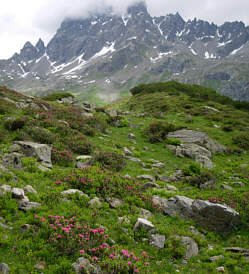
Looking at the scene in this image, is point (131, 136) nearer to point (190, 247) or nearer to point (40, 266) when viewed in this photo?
point (190, 247)

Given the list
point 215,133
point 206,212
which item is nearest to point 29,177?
point 206,212

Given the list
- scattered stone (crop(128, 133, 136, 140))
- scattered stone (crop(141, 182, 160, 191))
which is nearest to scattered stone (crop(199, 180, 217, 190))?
scattered stone (crop(141, 182, 160, 191))

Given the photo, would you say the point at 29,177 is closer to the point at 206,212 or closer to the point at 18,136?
the point at 18,136

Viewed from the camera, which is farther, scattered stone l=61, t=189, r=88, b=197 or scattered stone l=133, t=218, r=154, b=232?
scattered stone l=61, t=189, r=88, b=197

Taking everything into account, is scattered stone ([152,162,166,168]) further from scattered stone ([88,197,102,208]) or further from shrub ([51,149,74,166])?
scattered stone ([88,197,102,208])

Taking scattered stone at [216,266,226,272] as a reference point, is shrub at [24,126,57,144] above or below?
above

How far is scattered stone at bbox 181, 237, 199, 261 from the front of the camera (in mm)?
7618

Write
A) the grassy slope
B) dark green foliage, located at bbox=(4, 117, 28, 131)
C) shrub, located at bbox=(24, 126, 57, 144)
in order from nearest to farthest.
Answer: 1. the grassy slope
2. shrub, located at bbox=(24, 126, 57, 144)
3. dark green foliage, located at bbox=(4, 117, 28, 131)

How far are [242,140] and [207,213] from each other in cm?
1836

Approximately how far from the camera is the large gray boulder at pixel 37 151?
40.6ft

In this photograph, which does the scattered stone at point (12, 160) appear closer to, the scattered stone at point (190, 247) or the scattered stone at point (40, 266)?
the scattered stone at point (40, 266)

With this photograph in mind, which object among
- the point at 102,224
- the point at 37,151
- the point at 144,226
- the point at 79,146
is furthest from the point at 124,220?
the point at 79,146

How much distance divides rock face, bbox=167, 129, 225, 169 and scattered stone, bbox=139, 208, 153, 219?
9.16 meters

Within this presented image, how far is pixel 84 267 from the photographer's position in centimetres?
583
